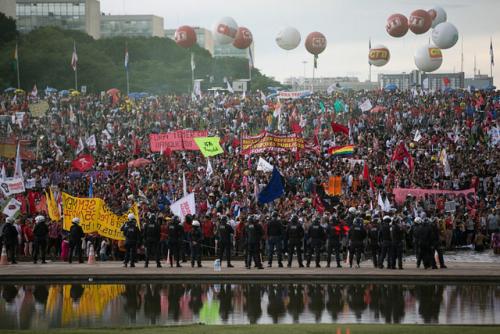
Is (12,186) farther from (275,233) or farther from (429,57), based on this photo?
(429,57)

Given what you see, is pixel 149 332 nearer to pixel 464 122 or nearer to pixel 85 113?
pixel 464 122

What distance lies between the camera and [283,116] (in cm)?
6450

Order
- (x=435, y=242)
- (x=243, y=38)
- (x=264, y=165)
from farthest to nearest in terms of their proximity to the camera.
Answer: (x=243, y=38), (x=264, y=165), (x=435, y=242)

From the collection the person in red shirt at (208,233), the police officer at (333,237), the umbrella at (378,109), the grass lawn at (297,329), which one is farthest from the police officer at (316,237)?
the umbrella at (378,109)

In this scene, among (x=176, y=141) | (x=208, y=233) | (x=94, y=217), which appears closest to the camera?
(x=94, y=217)

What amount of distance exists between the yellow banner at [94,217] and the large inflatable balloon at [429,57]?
48.9 metres

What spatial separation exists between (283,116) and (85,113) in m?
14.1

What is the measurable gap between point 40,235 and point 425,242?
12510 mm

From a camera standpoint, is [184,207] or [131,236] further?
[184,207]

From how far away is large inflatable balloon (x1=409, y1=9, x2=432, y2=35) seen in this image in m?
78.4

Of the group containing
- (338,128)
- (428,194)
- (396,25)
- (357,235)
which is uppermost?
(396,25)

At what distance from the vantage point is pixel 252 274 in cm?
3150

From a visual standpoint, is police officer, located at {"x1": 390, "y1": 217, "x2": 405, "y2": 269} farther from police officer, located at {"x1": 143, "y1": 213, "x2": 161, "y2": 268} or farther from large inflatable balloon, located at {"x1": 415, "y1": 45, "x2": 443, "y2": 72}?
large inflatable balloon, located at {"x1": 415, "y1": 45, "x2": 443, "y2": 72}

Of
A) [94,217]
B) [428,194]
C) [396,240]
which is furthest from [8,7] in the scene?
[396,240]
